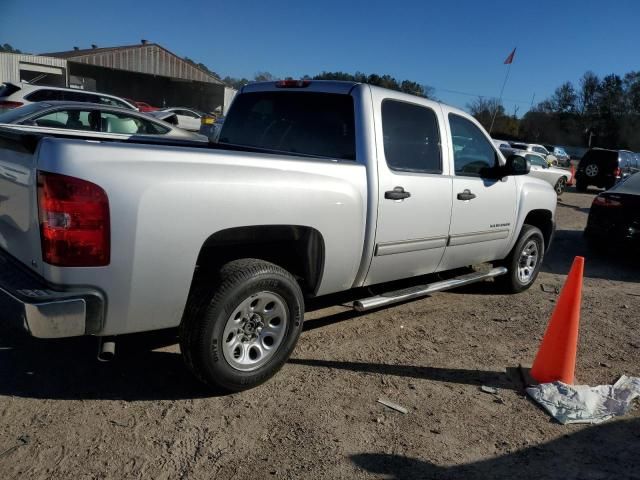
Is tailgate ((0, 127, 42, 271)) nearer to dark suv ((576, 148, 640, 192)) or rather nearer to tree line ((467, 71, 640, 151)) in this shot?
dark suv ((576, 148, 640, 192))

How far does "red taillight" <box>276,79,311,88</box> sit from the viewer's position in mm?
4373

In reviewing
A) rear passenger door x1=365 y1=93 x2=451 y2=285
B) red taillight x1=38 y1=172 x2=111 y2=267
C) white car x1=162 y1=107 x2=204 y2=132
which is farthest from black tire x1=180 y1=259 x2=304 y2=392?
white car x1=162 y1=107 x2=204 y2=132

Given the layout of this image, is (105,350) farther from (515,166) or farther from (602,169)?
(602,169)

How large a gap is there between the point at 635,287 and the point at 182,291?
20.8ft

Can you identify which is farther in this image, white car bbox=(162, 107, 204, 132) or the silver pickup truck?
white car bbox=(162, 107, 204, 132)

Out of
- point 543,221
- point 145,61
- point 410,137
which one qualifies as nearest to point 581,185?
Answer: point 543,221

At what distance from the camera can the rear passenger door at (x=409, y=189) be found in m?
3.96

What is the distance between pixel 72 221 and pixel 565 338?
3290 millimetres

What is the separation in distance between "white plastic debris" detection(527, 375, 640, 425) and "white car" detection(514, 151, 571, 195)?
583 inches

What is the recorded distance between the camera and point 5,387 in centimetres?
328

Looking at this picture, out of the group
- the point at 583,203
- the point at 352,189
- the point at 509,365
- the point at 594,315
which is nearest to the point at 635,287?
the point at 594,315

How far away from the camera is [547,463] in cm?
295

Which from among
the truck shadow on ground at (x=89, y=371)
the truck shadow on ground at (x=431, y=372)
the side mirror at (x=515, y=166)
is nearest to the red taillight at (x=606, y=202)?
the side mirror at (x=515, y=166)

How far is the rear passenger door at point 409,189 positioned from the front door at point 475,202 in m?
0.18
